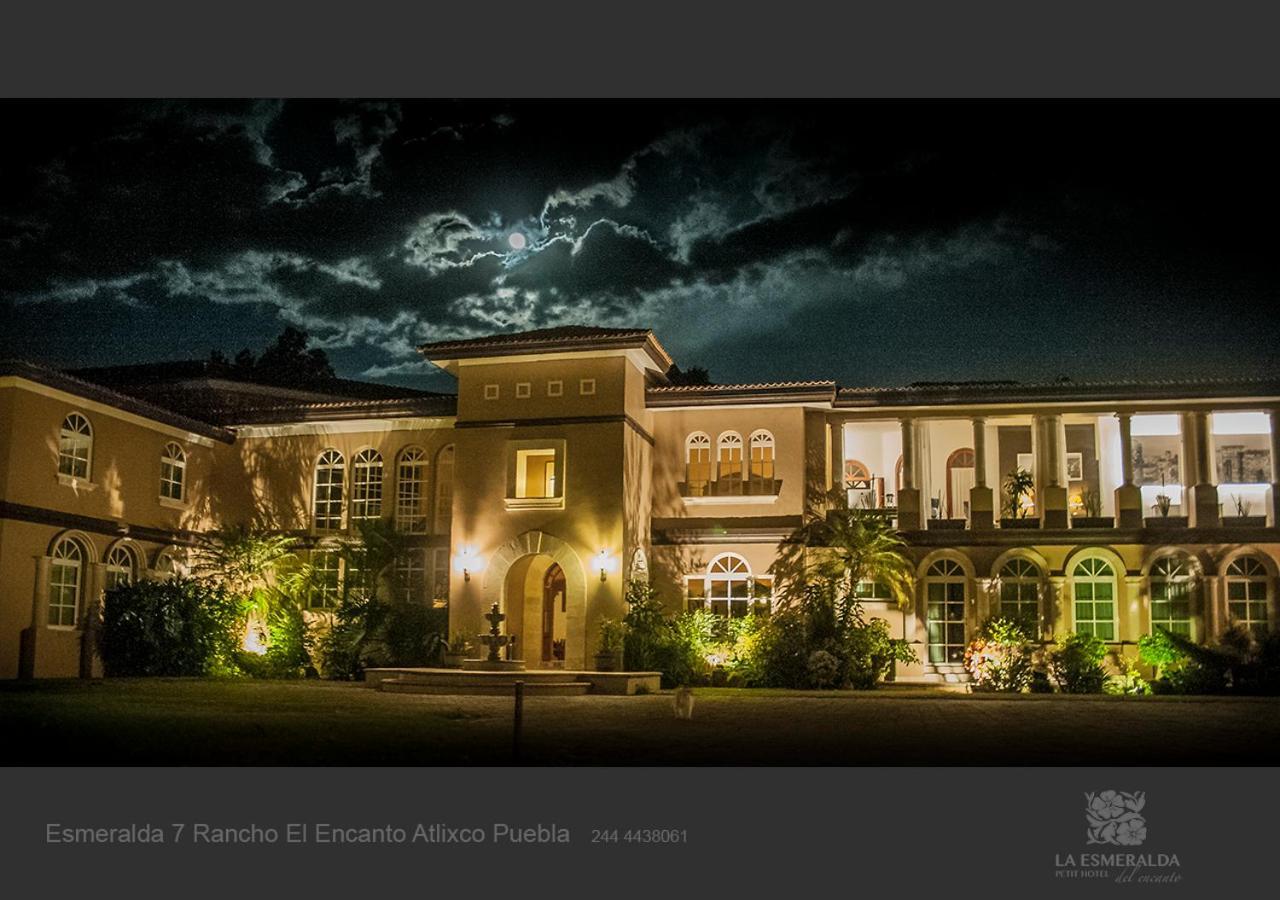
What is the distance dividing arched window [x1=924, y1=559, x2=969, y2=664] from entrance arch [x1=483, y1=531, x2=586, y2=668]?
704 centimetres

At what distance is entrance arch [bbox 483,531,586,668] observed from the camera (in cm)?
2458

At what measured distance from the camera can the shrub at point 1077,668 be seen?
22.8m

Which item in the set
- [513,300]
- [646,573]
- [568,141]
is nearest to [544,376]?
[513,300]

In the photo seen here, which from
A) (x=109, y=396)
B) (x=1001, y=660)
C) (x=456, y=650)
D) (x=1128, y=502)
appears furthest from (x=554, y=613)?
(x=1128, y=502)

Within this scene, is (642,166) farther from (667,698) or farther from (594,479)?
(667,698)

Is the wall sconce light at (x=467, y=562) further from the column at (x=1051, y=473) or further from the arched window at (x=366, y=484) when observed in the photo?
the column at (x=1051, y=473)

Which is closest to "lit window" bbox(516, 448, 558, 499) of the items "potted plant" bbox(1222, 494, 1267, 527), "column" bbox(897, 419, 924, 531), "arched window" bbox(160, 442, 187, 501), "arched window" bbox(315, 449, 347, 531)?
"arched window" bbox(315, 449, 347, 531)

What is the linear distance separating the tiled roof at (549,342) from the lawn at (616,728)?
7.32 metres

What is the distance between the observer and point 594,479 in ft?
81.5

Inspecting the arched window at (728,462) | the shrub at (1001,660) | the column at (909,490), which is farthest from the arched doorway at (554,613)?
the shrub at (1001,660)

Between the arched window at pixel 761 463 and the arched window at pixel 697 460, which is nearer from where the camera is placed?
the arched window at pixel 761 463

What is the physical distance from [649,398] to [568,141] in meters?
7.72

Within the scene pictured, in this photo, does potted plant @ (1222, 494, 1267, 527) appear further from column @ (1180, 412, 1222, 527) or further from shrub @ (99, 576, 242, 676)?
shrub @ (99, 576, 242, 676)

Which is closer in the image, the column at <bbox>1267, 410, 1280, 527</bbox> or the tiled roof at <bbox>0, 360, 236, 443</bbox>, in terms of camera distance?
the tiled roof at <bbox>0, 360, 236, 443</bbox>
